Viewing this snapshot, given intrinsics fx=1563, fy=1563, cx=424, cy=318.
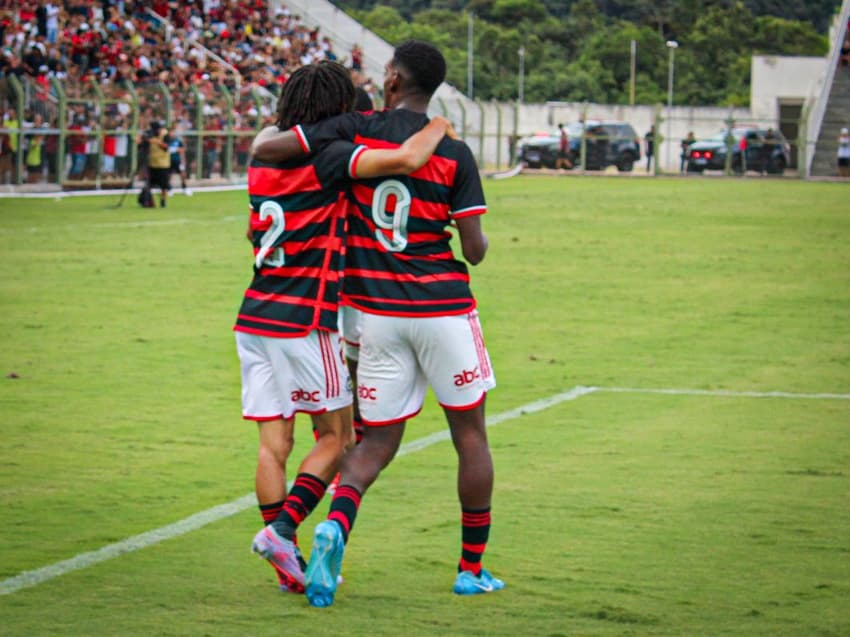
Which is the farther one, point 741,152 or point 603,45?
point 603,45

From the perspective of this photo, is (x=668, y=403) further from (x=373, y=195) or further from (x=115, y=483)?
(x=373, y=195)

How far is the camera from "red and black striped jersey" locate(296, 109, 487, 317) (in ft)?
18.9

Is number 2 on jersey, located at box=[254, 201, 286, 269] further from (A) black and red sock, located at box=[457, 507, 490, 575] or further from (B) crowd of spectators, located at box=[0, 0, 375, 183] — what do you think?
(B) crowd of spectators, located at box=[0, 0, 375, 183]

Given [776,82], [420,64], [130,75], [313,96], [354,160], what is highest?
[776,82]

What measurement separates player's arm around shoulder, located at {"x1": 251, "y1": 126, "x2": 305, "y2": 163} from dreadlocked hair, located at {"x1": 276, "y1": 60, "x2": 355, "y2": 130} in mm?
94

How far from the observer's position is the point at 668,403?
10.8 meters

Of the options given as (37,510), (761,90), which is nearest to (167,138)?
(37,510)

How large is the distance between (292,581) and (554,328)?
30.1ft

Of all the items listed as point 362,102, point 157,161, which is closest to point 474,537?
point 362,102

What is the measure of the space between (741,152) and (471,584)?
53.5 metres

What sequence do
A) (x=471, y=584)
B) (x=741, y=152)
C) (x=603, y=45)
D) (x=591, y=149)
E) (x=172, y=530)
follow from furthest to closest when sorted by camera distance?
(x=603, y=45) < (x=591, y=149) < (x=741, y=152) < (x=172, y=530) < (x=471, y=584)

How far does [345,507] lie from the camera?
5.79 m

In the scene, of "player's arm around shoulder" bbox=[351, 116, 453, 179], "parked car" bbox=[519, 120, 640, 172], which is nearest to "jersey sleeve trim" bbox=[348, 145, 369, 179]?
"player's arm around shoulder" bbox=[351, 116, 453, 179]

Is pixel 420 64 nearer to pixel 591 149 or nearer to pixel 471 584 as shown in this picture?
pixel 471 584
